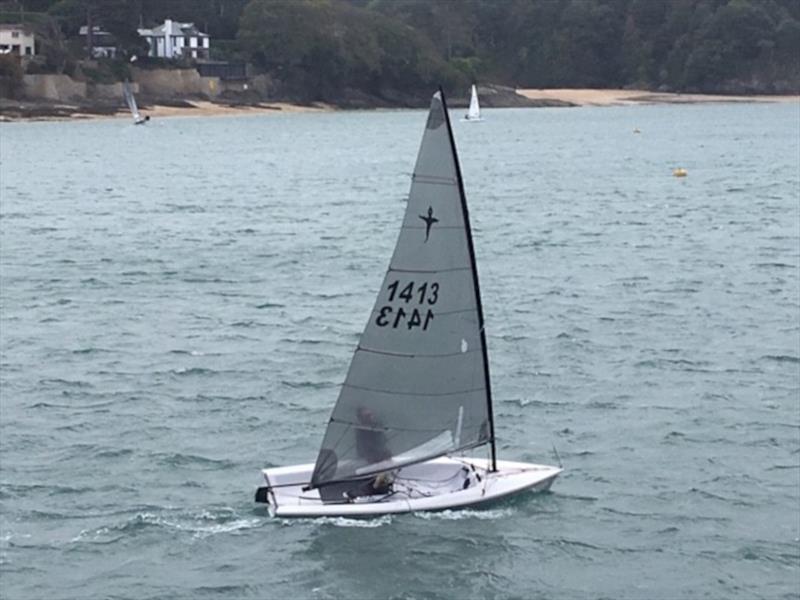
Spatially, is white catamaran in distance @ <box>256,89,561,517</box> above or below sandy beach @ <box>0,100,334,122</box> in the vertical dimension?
above

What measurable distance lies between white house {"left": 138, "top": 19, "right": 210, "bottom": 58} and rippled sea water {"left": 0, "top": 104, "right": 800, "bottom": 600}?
319 ft

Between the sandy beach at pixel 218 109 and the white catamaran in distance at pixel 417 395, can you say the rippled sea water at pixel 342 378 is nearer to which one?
the white catamaran in distance at pixel 417 395

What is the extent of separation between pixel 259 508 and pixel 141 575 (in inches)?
104

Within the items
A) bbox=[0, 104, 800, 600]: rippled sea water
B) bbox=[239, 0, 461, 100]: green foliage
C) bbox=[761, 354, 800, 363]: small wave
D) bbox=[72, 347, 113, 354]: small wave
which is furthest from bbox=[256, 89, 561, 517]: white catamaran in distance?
bbox=[239, 0, 461, 100]: green foliage

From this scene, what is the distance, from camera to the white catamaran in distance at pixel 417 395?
2303cm


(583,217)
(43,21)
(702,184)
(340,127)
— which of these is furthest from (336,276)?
(43,21)

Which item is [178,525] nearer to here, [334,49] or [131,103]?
[131,103]

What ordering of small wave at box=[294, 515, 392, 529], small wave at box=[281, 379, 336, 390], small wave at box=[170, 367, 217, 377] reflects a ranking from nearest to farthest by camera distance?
small wave at box=[294, 515, 392, 529] → small wave at box=[281, 379, 336, 390] → small wave at box=[170, 367, 217, 377]

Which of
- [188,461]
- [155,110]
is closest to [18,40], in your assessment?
[155,110]

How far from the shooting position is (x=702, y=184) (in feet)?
259

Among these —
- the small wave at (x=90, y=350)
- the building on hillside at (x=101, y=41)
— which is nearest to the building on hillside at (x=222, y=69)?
the building on hillside at (x=101, y=41)

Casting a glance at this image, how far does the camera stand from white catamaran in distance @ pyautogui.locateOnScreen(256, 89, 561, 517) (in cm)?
2303

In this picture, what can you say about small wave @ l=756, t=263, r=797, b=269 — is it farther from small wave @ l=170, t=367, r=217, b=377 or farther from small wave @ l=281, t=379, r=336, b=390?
small wave @ l=170, t=367, r=217, b=377

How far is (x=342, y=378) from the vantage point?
3369cm
